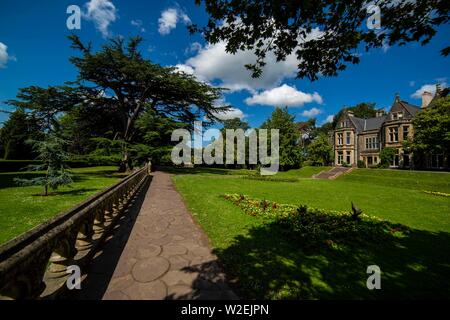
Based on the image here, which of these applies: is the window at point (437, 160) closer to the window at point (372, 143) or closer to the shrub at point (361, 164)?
the window at point (372, 143)

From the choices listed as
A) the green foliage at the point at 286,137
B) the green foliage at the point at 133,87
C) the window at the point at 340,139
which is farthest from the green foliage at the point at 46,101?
the window at the point at 340,139

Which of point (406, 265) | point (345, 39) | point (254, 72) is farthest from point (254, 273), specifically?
point (345, 39)

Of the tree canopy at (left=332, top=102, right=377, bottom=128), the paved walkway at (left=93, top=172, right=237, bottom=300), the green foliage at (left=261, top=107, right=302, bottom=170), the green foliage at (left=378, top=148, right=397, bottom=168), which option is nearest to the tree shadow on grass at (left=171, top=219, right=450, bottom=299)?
the paved walkway at (left=93, top=172, right=237, bottom=300)

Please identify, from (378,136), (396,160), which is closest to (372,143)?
(378,136)

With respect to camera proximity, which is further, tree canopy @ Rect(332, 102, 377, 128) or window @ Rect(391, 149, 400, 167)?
tree canopy @ Rect(332, 102, 377, 128)

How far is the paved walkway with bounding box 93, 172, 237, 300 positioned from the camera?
3426 mm

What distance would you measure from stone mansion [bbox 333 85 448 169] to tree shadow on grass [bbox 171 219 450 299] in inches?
1495

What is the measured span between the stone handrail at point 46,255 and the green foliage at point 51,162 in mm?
7411

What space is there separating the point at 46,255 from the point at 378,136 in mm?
51946

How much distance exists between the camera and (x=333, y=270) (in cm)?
444

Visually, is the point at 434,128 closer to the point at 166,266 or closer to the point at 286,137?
the point at 286,137

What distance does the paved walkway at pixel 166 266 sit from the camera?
3.43 meters

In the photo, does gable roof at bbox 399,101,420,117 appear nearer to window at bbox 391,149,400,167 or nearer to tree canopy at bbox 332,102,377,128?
window at bbox 391,149,400,167
